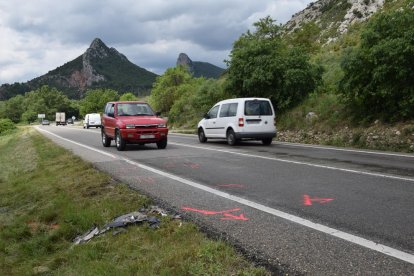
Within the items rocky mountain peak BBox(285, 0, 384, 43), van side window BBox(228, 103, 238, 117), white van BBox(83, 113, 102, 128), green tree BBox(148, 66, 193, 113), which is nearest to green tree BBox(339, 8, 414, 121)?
van side window BBox(228, 103, 238, 117)

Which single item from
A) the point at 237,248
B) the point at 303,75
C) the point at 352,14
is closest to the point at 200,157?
the point at 237,248

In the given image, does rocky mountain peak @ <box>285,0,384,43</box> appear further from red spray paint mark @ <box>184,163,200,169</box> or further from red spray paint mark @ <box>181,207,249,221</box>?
red spray paint mark @ <box>181,207,249,221</box>

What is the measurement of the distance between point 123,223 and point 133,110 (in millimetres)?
11851

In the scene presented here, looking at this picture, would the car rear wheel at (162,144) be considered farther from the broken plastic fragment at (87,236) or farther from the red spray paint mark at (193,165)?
the broken plastic fragment at (87,236)

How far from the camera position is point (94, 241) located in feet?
16.8

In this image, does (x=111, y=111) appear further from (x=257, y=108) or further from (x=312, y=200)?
(x=312, y=200)

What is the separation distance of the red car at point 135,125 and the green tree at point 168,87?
36.6 m

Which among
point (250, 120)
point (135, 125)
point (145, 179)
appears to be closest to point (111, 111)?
point (135, 125)

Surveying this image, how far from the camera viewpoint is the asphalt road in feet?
13.5

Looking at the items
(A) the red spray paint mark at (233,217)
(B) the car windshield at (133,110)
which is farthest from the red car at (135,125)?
(A) the red spray paint mark at (233,217)

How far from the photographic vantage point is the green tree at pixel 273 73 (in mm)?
22531

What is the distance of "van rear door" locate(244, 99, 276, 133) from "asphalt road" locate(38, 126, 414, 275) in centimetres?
499

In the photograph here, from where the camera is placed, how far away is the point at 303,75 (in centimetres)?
2225

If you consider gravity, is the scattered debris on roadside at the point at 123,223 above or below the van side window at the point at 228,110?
below
